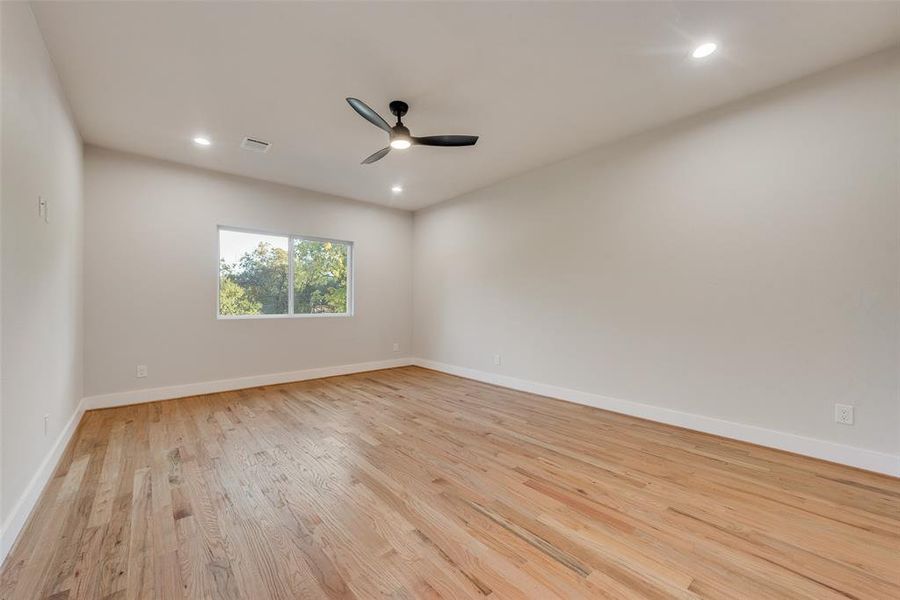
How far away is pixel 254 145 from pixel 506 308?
3.28 meters

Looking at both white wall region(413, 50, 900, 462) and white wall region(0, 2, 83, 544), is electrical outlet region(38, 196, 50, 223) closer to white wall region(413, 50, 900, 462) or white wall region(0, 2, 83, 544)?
white wall region(0, 2, 83, 544)

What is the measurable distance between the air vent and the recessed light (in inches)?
141

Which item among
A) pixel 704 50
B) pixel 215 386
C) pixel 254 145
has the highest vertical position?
pixel 704 50

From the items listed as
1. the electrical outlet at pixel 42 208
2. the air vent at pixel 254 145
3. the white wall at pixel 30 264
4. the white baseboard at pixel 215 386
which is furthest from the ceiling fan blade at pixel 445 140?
the white baseboard at pixel 215 386

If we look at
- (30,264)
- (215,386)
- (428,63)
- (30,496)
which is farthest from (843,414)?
(215,386)

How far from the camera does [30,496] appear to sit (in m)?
1.80

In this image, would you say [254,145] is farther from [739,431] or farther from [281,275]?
[739,431]

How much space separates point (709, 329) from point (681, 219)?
966 mm

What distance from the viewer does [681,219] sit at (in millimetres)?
3109

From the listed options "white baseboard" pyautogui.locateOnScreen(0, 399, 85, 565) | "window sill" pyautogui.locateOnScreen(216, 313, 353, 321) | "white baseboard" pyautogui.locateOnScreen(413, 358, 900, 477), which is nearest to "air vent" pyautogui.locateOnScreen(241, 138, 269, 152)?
"window sill" pyautogui.locateOnScreen(216, 313, 353, 321)

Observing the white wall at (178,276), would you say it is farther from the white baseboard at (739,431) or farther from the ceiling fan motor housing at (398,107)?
the white baseboard at (739,431)

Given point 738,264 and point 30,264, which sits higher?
point 738,264

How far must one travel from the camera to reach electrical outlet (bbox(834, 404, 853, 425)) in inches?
92.6

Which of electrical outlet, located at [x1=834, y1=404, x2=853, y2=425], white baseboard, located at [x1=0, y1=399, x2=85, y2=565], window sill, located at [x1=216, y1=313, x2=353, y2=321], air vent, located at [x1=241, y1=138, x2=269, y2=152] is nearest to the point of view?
white baseboard, located at [x1=0, y1=399, x2=85, y2=565]
